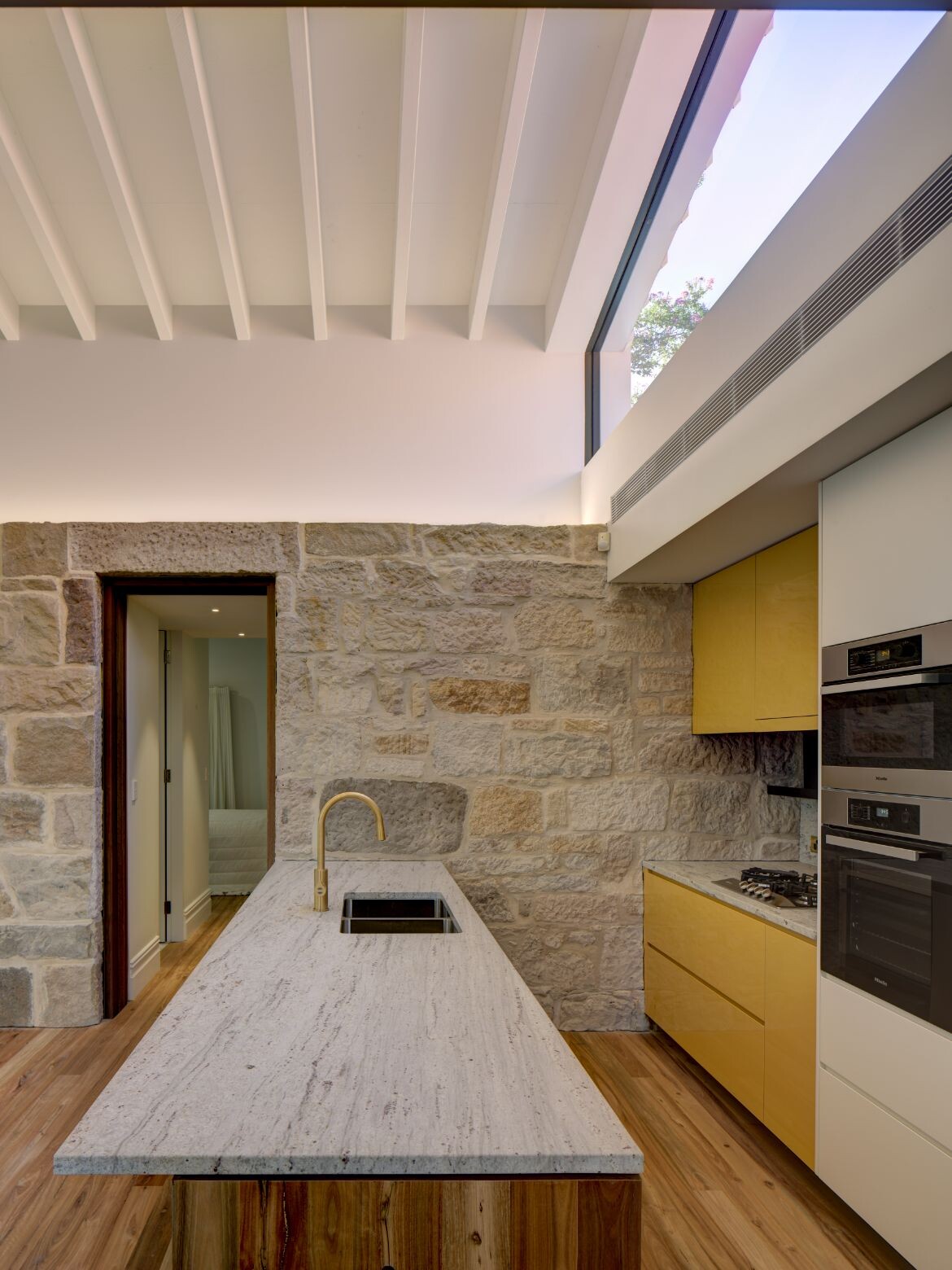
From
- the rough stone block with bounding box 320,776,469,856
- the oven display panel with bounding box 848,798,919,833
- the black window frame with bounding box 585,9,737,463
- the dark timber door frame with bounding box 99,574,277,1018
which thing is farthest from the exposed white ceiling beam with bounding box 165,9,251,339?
the oven display panel with bounding box 848,798,919,833

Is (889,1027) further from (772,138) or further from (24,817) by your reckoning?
(24,817)

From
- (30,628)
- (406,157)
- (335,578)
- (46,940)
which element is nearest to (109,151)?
(406,157)

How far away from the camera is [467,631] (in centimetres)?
383

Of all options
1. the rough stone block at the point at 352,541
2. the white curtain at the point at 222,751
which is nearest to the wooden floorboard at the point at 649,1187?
the rough stone block at the point at 352,541

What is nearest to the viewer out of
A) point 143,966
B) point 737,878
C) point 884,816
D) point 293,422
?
point 884,816

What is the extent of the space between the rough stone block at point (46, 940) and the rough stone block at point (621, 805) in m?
2.04

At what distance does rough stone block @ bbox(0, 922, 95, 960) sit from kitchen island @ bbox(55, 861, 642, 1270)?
2508 millimetres

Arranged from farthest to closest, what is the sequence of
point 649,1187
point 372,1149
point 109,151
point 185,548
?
point 185,548 < point 109,151 < point 649,1187 < point 372,1149

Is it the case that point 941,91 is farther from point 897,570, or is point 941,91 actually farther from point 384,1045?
point 384,1045

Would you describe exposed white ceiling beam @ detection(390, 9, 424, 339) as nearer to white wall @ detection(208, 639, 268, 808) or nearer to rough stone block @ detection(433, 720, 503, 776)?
rough stone block @ detection(433, 720, 503, 776)

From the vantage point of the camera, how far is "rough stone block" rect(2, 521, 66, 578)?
3.78 m

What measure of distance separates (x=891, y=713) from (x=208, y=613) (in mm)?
3687

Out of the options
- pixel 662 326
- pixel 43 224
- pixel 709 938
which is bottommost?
pixel 709 938

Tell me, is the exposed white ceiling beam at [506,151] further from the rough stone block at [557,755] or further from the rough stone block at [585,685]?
the rough stone block at [557,755]
